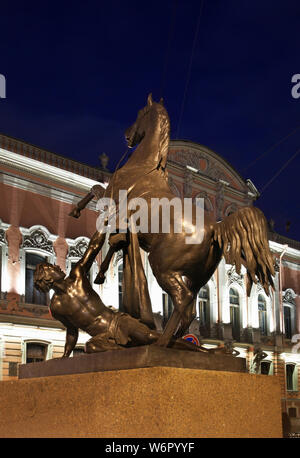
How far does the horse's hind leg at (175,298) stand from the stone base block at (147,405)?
0.39 m

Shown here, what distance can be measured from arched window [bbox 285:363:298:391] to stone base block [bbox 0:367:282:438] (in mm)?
20685

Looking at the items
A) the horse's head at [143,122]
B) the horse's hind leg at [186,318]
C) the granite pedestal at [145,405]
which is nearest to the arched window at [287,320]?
the horse's head at [143,122]

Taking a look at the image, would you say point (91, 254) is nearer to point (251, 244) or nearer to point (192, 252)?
point (192, 252)

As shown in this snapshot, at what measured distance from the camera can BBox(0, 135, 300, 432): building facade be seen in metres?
15.2

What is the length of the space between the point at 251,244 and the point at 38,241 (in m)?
12.5

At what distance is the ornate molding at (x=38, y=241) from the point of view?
15711 millimetres

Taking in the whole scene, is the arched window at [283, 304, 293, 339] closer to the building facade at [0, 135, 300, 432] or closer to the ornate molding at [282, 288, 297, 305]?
the building facade at [0, 135, 300, 432]

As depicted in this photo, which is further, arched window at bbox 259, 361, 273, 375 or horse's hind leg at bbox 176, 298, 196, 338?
arched window at bbox 259, 361, 273, 375

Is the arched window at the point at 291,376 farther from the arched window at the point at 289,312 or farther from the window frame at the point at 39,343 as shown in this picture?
the window frame at the point at 39,343

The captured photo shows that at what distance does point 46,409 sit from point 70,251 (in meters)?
12.9

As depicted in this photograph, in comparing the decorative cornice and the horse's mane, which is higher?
the decorative cornice

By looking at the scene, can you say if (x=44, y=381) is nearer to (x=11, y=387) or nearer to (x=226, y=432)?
(x=11, y=387)

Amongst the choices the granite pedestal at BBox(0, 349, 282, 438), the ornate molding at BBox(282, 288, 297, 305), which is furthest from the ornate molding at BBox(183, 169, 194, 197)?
the granite pedestal at BBox(0, 349, 282, 438)

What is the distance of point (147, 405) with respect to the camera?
3.28 m
